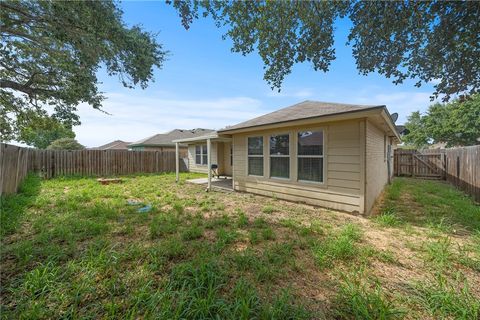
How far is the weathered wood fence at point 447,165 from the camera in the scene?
677 centimetres

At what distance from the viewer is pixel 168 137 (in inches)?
874

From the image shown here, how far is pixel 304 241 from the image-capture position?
3.46 meters

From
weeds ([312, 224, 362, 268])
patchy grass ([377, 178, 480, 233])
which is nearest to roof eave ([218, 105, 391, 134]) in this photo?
patchy grass ([377, 178, 480, 233])

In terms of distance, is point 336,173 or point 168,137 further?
point 168,137

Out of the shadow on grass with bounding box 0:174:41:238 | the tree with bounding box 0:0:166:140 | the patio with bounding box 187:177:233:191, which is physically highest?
the tree with bounding box 0:0:166:140

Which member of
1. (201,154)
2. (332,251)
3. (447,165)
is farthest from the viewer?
(201,154)

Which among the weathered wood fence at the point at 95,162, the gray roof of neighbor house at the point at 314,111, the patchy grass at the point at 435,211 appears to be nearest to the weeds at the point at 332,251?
the patchy grass at the point at 435,211

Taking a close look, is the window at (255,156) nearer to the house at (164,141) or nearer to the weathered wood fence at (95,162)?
the weathered wood fence at (95,162)

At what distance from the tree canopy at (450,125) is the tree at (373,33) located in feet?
79.5

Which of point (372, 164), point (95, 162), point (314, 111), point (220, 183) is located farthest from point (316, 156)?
point (95, 162)

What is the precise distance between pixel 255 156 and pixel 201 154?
8172 millimetres

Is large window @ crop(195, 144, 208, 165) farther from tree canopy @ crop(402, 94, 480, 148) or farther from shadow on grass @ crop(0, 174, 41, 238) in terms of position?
tree canopy @ crop(402, 94, 480, 148)

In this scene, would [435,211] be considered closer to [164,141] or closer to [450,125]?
[164,141]

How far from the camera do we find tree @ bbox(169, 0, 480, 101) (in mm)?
3252
